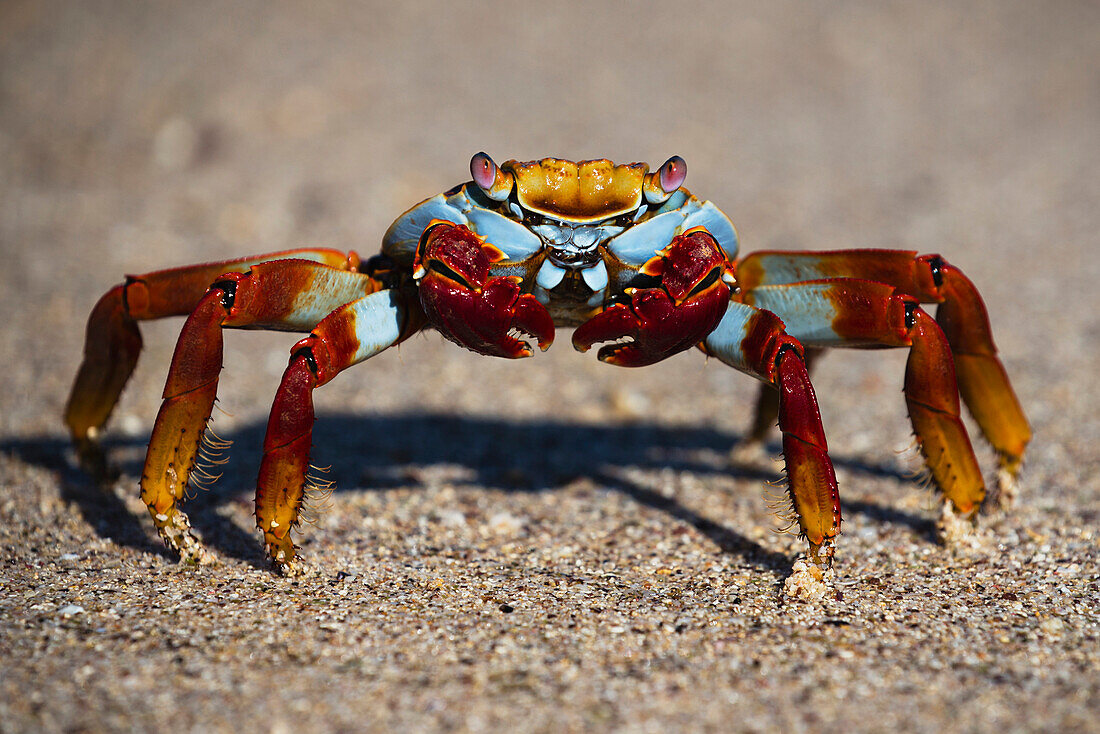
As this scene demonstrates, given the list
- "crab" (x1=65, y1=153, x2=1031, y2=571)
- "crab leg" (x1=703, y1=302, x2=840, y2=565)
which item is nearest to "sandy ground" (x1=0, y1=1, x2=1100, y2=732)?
"crab leg" (x1=703, y1=302, x2=840, y2=565)

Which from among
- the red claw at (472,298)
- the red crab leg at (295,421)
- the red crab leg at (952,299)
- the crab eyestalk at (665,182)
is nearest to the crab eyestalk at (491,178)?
the red claw at (472,298)

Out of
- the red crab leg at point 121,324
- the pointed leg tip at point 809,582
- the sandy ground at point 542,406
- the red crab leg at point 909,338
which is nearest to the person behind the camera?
the sandy ground at point 542,406

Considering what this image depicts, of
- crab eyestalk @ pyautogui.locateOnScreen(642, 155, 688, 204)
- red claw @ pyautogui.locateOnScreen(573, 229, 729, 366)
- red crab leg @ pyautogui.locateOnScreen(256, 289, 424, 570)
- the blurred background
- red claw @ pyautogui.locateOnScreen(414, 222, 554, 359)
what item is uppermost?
the blurred background

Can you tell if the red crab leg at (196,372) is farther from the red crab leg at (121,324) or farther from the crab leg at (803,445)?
the crab leg at (803,445)

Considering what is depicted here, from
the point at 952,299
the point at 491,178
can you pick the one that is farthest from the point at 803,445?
the point at 491,178

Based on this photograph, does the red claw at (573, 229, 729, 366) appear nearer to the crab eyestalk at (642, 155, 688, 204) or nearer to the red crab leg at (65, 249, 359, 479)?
the crab eyestalk at (642, 155, 688, 204)

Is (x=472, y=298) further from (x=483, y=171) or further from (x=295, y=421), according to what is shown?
(x=295, y=421)
